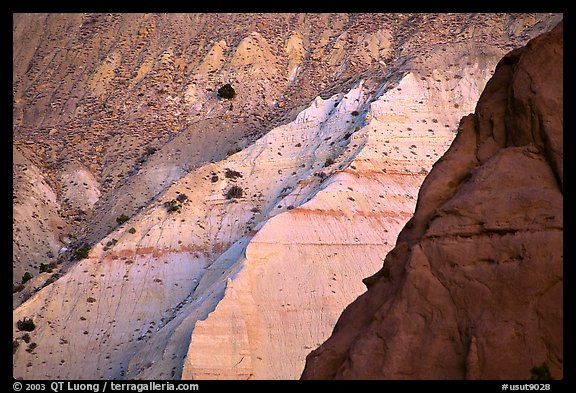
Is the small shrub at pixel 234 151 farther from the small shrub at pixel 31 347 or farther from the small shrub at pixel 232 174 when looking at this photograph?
the small shrub at pixel 31 347

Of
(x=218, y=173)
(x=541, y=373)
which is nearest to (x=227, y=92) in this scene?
(x=218, y=173)

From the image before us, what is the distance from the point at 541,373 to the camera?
11719 mm

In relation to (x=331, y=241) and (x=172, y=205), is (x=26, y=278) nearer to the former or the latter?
(x=172, y=205)

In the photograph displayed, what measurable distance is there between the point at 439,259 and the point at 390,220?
30026 millimetres

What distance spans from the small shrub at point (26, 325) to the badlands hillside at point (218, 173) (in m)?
0.21

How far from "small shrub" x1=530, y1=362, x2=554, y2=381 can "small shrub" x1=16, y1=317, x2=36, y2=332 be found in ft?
116

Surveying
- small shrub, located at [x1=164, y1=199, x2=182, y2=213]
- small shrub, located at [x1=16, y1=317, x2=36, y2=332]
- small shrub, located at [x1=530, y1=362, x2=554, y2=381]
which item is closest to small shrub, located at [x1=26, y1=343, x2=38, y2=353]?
A: small shrub, located at [x1=16, y1=317, x2=36, y2=332]

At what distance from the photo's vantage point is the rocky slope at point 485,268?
12.2 m

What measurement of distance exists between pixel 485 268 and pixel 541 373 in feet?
5.40

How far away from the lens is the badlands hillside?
38.8m

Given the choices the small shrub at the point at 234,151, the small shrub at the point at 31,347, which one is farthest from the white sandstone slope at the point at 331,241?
the small shrub at the point at 31,347

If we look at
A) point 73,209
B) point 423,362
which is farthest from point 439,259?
point 73,209

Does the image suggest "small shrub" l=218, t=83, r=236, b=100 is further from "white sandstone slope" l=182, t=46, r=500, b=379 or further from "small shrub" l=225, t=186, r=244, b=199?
"small shrub" l=225, t=186, r=244, b=199
